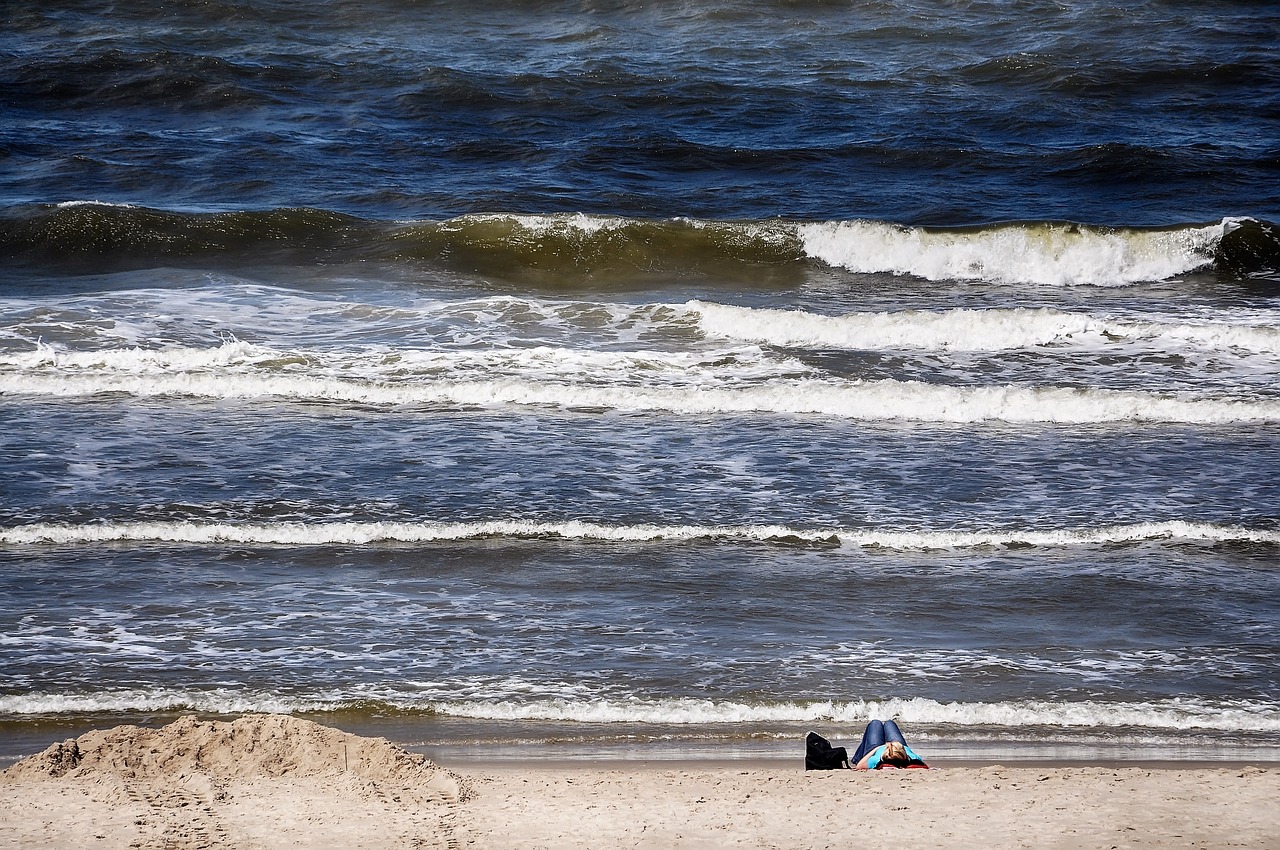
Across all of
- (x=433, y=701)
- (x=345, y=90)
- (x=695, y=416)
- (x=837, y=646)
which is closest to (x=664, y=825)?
(x=433, y=701)

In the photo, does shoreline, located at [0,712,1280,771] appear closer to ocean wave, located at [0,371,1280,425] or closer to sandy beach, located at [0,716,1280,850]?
sandy beach, located at [0,716,1280,850]

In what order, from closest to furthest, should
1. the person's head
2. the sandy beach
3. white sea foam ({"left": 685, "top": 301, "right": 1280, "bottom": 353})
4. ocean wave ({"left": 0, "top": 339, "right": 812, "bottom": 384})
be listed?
the sandy beach < the person's head < ocean wave ({"left": 0, "top": 339, "right": 812, "bottom": 384}) < white sea foam ({"left": 685, "top": 301, "right": 1280, "bottom": 353})

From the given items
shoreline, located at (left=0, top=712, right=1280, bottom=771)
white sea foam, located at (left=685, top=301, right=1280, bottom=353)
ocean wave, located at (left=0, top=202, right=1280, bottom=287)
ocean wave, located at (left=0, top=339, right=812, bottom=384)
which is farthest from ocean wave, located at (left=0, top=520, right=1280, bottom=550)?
ocean wave, located at (left=0, top=202, right=1280, bottom=287)

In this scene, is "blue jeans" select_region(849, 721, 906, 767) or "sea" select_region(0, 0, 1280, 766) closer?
"blue jeans" select_region(849, 721, 906, 767)

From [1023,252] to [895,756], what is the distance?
11.5m

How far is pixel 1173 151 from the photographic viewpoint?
1859cm

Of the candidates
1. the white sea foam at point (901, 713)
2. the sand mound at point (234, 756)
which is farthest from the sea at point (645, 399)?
the sand mound at point (234, 756)

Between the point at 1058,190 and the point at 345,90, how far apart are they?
12.0 m

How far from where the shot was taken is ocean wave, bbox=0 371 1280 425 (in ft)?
30.8

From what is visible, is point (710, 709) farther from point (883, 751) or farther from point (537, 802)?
point (537, 802)

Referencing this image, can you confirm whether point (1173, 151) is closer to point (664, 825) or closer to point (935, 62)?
point (935, 62)

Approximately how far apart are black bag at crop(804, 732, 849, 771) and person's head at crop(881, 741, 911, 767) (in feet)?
0.51

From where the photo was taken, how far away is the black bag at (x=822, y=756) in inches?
174

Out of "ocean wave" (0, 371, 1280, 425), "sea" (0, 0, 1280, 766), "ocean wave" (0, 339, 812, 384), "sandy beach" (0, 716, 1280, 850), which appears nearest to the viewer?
"sandy beach" (0, 716, 1280, 850)
